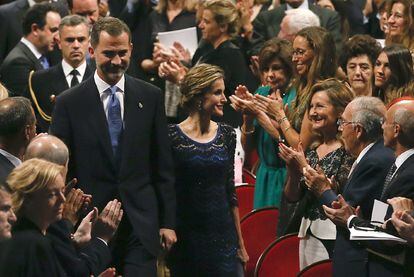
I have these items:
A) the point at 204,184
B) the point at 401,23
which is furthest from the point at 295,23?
the point at 204,184

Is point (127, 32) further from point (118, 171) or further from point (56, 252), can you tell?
point (56, 252)

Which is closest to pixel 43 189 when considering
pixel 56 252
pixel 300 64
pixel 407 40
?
pixel 56 252

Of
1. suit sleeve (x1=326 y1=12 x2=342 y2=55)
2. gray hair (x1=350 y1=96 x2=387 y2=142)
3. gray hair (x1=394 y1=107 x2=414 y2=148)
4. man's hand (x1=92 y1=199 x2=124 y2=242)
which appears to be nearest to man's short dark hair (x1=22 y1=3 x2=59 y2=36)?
suit sleeve (x1=326 y1=12 x2=342 y2=55)

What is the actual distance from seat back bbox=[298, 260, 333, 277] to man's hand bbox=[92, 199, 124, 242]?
5.04ft

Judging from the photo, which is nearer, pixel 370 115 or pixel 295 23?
pixel 370 115

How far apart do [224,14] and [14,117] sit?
392 centimetres

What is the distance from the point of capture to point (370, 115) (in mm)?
7449

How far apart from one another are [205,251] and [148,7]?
4.84m

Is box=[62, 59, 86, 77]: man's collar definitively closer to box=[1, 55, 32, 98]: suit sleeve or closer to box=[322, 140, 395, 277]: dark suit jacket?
box=[1, 55, 32, 98]: suit sleeve

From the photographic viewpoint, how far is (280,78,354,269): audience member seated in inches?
314

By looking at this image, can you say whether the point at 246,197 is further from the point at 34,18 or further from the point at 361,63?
the point at 34,18

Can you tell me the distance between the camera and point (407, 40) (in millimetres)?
9844

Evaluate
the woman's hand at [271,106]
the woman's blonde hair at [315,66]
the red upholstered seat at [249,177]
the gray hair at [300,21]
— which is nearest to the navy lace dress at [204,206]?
the woman's hand at [271,106]

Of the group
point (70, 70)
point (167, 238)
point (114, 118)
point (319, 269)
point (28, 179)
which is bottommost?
point (319, 269)
